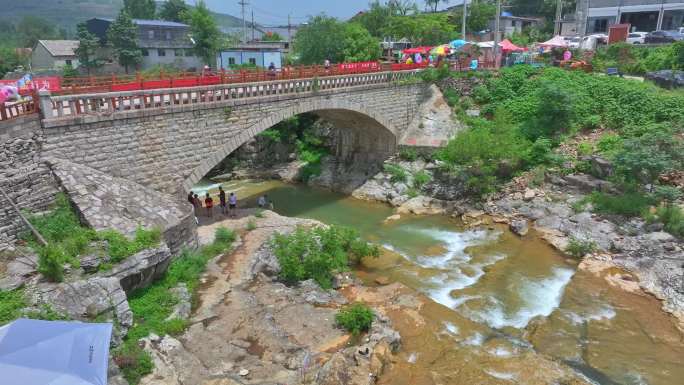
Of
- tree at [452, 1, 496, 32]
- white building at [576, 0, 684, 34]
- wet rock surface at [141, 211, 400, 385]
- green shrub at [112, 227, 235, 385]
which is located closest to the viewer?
green shrub at [112, 227, 235, 385]

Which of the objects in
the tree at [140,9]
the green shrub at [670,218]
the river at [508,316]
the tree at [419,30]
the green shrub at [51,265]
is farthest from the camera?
the tree at [140,9]

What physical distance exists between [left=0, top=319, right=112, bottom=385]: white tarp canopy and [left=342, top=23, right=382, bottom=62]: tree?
3809 centimetres

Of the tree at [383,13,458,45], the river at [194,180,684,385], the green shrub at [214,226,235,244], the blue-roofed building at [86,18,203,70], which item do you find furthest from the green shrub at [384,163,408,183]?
the blue-roofed building at [86,18,203,70]

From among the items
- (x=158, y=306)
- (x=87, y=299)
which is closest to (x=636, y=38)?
(x=158, y=306)

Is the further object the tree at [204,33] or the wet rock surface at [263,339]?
the tree at [204,33]

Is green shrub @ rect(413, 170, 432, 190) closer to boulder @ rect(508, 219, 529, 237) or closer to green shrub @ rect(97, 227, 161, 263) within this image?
boulder @ rect(508, 219, 529, 237)

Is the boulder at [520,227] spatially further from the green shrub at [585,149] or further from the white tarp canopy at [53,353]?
the white tarp canopy at [53,353]

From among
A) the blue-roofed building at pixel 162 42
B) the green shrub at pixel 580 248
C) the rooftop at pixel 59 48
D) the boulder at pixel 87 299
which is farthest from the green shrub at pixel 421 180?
the rooftop at pixel 59 48

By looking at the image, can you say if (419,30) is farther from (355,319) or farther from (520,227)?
(355,319)

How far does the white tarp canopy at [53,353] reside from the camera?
8.44 metres

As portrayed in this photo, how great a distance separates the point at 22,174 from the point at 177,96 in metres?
6.71

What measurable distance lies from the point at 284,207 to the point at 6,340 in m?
21.2

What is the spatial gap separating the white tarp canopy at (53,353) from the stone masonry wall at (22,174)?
6821mm

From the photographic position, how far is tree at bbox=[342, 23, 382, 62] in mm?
45094
